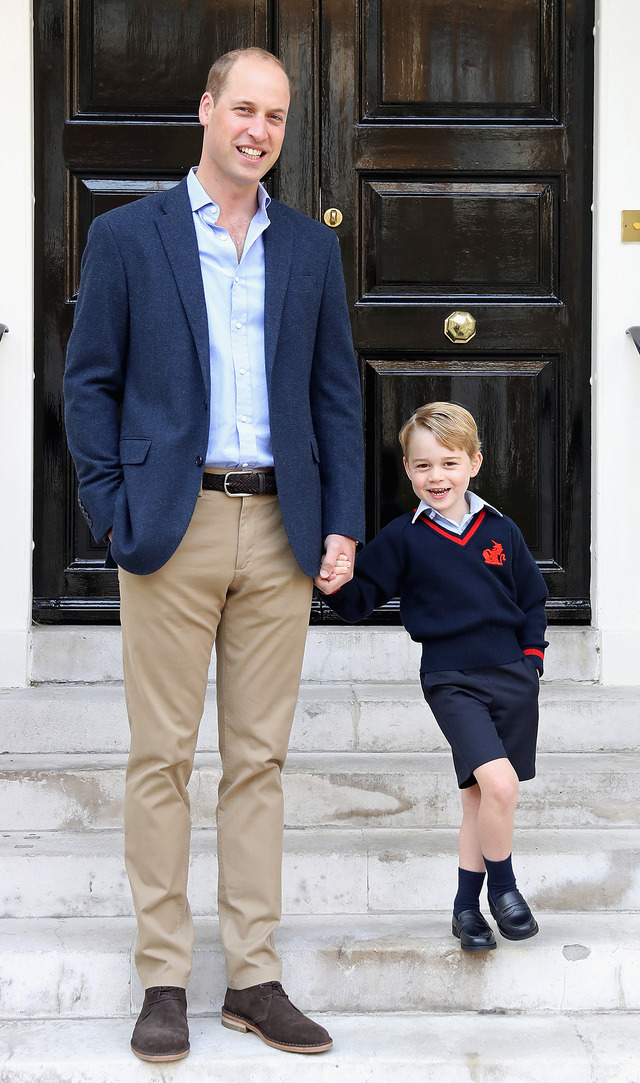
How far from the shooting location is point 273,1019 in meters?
Answer: 2.36

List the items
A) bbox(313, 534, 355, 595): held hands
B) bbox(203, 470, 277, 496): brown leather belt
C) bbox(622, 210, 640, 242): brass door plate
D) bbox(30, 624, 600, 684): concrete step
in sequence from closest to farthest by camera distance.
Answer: bbox(203, 470, 277, 496): brown leather belt < bbox(313, 534, 355, 595): held hands < bbox(30, 624, 600, 684): concrete step < bbox(622, 210, 640, 242): brass door plate

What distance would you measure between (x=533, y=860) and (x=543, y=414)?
5.67 ft

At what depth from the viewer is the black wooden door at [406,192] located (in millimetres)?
3969

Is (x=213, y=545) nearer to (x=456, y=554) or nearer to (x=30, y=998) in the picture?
(x=456, y=554)

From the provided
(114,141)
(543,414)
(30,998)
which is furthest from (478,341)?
(30,998)

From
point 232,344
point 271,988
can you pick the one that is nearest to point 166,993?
point 271,988

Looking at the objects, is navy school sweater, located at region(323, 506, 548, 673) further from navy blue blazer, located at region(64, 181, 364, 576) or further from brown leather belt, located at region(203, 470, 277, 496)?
brown leather belt, located at region(203, 470, 277, 496)

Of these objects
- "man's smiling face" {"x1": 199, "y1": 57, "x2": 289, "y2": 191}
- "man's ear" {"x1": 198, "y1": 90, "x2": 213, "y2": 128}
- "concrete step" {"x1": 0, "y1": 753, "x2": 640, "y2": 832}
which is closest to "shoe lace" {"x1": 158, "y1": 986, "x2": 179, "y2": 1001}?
"concrete step" {"x1": 0, "y1": 753, "x2": 640, "y2": 832}

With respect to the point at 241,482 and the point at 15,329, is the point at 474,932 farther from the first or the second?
the point at 15,329

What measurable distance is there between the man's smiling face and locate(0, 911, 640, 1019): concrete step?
1.71m

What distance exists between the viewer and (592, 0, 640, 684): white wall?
152 inches

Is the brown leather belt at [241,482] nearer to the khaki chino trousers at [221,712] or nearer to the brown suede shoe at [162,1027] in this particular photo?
the khaki chino trousers at [221,712]

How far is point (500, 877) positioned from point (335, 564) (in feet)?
2.58

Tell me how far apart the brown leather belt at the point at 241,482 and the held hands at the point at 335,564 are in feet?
0.61
